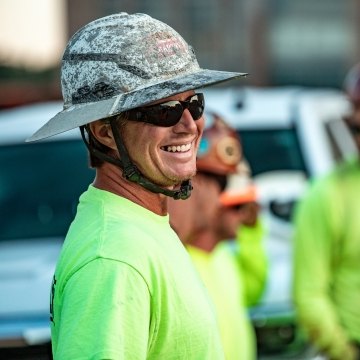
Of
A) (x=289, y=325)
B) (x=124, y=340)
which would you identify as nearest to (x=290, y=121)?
(x=289, y=325)

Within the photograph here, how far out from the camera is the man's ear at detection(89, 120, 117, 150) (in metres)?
2.72

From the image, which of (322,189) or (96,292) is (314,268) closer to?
(322,189)

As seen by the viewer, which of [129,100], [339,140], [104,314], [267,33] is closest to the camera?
[104,314]

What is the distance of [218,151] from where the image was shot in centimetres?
450

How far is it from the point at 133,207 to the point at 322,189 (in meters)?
2.54

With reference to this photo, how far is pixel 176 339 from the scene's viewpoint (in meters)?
2.56

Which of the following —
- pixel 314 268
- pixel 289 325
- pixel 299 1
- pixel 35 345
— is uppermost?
pixel 314 268

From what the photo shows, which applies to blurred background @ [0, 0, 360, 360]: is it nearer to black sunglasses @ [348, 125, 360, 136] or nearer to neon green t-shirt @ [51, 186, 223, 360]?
black sunglasses @ [348, 125, 360, 136]

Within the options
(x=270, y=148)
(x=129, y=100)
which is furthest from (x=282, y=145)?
(x=129, y=100)

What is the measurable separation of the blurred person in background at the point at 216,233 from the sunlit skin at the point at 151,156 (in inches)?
40.6

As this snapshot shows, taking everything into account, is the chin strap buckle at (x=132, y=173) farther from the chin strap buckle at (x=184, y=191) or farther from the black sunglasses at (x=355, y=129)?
the black sunglasses at (x=355, y=129)

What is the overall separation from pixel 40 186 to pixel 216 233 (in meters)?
2.32

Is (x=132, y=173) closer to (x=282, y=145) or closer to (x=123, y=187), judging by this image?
(x=123, y=187)

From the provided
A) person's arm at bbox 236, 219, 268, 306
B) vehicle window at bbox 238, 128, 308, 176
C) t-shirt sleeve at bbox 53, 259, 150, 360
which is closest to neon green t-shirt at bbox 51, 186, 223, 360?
t-shirt sleeve at bbox 53, 259, 150, 360
